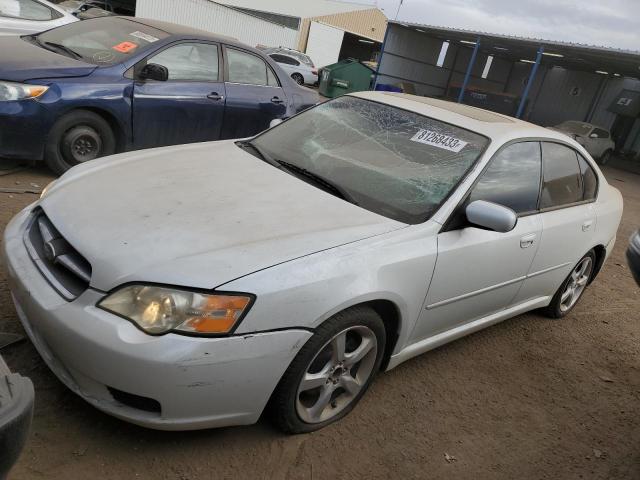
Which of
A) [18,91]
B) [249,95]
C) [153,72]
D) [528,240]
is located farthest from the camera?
[249,95]

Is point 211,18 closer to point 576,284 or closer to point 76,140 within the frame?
point 76,140

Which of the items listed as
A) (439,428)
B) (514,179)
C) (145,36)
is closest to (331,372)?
(439,428)

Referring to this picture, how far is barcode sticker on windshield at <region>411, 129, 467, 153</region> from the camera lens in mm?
3100

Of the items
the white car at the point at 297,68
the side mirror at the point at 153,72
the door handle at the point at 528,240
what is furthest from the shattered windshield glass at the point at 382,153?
the white car at the point at 297,68

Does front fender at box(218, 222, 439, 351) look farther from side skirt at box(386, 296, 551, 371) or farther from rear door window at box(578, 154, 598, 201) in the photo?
rear door window at box(578, 154, 598, 201)

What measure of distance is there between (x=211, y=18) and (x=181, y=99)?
26224 mm

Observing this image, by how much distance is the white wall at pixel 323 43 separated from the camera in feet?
121

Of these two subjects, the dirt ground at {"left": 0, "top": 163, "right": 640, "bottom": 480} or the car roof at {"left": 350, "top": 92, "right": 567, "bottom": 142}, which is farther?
the car roof at {"left": 350, "top": 92, "right": 567, "bottom": 142}

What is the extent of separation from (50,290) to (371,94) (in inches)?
97.7

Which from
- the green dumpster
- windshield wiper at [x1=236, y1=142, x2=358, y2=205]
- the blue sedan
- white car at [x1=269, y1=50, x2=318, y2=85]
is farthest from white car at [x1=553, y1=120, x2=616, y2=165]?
windshield wiper at [x1=236, y1=142, x2=358, y2=205]

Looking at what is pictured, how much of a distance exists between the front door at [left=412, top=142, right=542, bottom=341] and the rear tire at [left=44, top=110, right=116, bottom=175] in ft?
12.1

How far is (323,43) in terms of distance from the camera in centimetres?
3738

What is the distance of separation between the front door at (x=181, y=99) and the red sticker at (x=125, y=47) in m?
0.23

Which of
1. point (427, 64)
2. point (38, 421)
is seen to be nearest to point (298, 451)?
point (38, 421)
